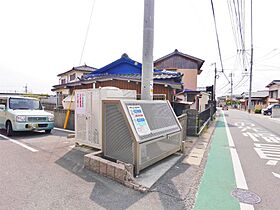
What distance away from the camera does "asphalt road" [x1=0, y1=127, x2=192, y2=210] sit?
2.95 metres

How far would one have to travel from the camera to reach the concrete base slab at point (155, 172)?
367cm

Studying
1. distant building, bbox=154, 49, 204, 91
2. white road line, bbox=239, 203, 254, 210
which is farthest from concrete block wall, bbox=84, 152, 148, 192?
distant building, bbox=154, 49, 204, 91

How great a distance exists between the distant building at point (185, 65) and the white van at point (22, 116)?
17586 mm

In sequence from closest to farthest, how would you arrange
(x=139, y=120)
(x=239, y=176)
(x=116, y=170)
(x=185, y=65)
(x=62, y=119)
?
(x=116, y=170) → (x=139, y=120) → (x=239, y=176) → (x=62, y=119) → (x=185, y=65)

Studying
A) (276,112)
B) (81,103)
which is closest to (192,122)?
(81,103)

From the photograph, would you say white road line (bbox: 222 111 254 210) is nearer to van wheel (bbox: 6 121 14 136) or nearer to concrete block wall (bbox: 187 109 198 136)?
concrete block wall (bbox: 187 109 198 136)

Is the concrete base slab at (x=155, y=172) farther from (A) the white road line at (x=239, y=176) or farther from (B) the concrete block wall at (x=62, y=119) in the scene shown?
(B) the concrete block wall at (x=62, y=119)

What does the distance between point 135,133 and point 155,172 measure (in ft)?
3.58

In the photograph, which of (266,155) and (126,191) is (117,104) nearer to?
(126,191)

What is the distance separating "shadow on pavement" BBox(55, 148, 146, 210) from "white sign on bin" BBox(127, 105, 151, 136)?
3.68 feet


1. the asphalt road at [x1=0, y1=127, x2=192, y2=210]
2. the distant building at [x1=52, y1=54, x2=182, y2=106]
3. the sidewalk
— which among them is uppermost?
the distant building at [x1=52, y1=54, x2=182, y2=106]

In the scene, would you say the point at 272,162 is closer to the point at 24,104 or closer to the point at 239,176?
the point at 239,176

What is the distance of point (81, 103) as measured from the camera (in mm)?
5934

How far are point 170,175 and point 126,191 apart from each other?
4.03ft
